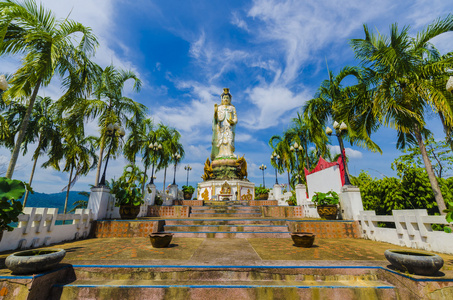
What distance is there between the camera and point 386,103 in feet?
28.0

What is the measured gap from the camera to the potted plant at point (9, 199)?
11.9 feet

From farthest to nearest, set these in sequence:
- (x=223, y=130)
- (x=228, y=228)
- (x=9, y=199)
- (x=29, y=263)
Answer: (x=223, y=130), (x=228, y=228), (x=9, y=199), (x=29, y=263)

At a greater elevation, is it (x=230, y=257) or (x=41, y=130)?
(x=41, y=130)

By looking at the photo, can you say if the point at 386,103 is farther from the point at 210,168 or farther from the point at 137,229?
the point at 210,168

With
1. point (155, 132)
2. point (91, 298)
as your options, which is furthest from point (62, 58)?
point (155, 132)

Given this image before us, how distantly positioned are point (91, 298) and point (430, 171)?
10.9 metres

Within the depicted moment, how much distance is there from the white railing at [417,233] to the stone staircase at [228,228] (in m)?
2.88

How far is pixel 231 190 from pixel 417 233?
1477 cm

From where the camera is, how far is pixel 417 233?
195 inches

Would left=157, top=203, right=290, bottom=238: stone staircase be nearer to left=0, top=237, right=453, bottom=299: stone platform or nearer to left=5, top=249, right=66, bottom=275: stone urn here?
left=0, top=237, right=453, bottom=299: stone platform

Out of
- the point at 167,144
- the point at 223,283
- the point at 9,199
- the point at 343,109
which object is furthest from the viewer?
the point at 167,144

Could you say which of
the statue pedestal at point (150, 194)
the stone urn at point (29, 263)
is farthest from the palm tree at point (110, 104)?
the stone urn at point (29, 263)

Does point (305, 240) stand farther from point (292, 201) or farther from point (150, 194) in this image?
point (150, 194)

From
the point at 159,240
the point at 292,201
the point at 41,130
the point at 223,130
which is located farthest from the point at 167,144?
the point at 159,240
